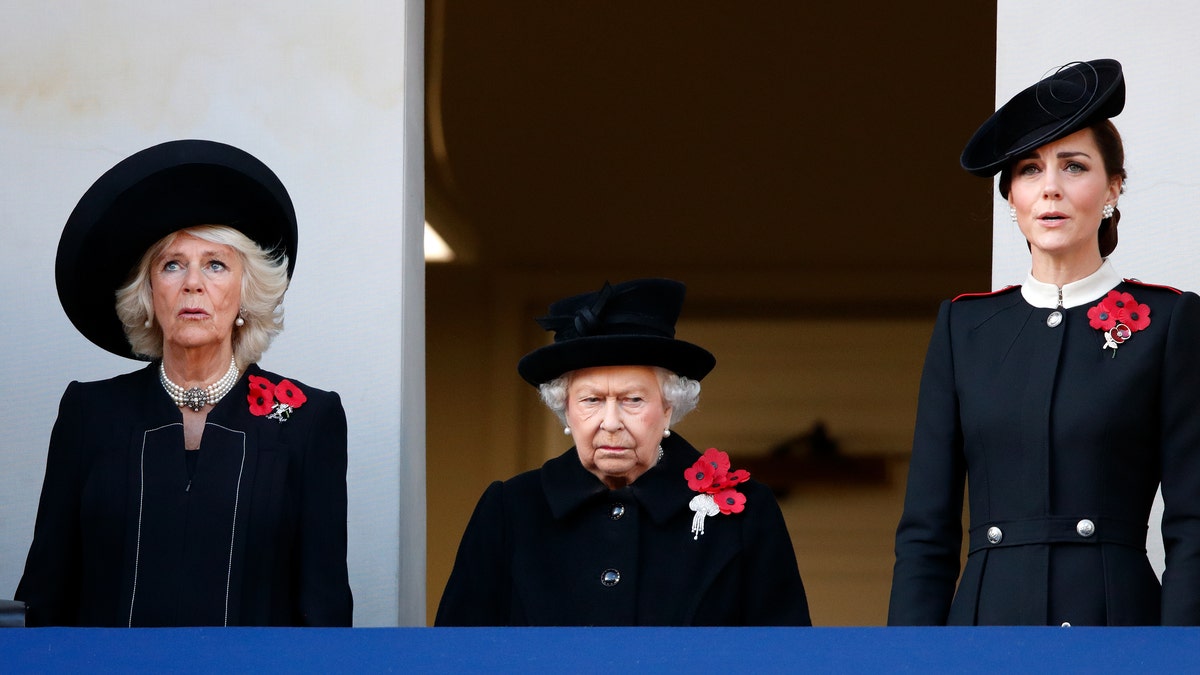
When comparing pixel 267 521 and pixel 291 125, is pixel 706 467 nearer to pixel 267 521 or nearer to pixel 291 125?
pixel 267 521

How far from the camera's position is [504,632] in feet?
9.91

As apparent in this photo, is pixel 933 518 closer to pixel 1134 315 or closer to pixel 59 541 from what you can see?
pixel 1134 315

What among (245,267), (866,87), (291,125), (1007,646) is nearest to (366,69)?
(291,125)

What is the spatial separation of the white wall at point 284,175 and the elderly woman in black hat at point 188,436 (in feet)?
2.68

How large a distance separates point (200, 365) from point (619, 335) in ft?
2.88

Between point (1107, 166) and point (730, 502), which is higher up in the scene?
point (1107, 166)

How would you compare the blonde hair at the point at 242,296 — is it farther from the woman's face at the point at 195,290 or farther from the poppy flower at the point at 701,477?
the poppy flower at the point at 701,477

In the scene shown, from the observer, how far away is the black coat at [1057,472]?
3.44m

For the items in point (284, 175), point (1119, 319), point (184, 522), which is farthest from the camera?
Result: point (284, 175)

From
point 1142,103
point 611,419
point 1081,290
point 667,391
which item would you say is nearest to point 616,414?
point 611,419

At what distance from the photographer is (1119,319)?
3.55m

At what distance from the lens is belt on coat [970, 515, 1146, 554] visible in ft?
11.3

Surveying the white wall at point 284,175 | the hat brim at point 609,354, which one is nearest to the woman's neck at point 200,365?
the hat brim at point 609,354

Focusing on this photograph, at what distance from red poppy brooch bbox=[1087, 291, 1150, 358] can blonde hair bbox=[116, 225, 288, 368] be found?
166 cm
